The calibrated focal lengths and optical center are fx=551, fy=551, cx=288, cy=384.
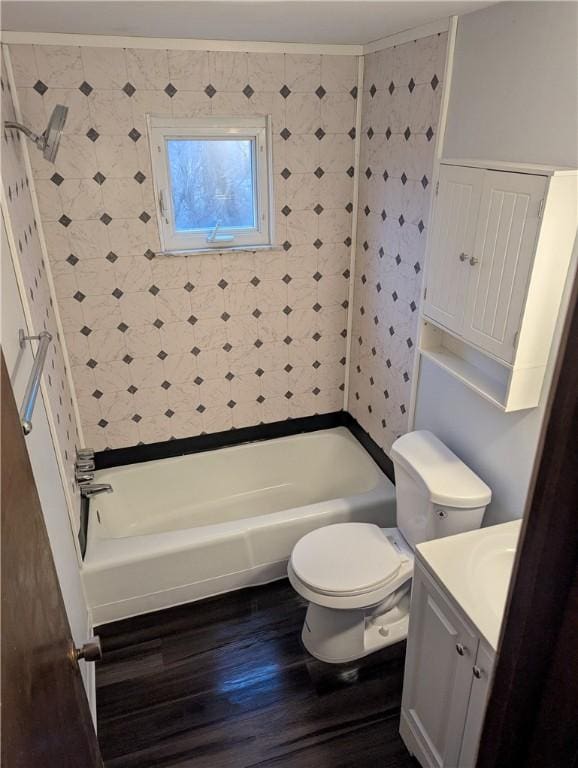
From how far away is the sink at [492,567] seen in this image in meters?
1.46

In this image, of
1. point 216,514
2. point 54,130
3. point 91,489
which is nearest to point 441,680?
point 216,514

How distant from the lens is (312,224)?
2.72m

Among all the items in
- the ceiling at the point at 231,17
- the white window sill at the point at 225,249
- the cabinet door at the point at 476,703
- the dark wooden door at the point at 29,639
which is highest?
the ceiling at the point at 231,17

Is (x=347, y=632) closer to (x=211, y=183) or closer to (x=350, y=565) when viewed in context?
(x=350, y=565)

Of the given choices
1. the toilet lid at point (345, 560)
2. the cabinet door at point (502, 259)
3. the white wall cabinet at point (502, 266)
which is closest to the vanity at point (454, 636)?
the toilet lid at point (345, 560)

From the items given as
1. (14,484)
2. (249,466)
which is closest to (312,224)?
(249,466)

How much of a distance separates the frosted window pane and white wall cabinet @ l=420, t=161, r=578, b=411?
108 centimetres

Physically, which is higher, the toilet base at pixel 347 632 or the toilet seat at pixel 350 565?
the toilet seat at pixel 350 565

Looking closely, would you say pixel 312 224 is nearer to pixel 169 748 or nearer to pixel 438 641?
pixel 438 641

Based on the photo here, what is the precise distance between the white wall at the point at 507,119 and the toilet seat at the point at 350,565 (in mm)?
415

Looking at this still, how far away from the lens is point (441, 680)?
159 cm

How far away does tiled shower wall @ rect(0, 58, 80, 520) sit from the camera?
1.83 m

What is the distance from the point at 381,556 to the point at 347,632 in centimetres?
33

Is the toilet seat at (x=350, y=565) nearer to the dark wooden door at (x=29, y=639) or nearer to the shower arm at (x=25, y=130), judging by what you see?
the dark wooden door at (x=29, y=639)
